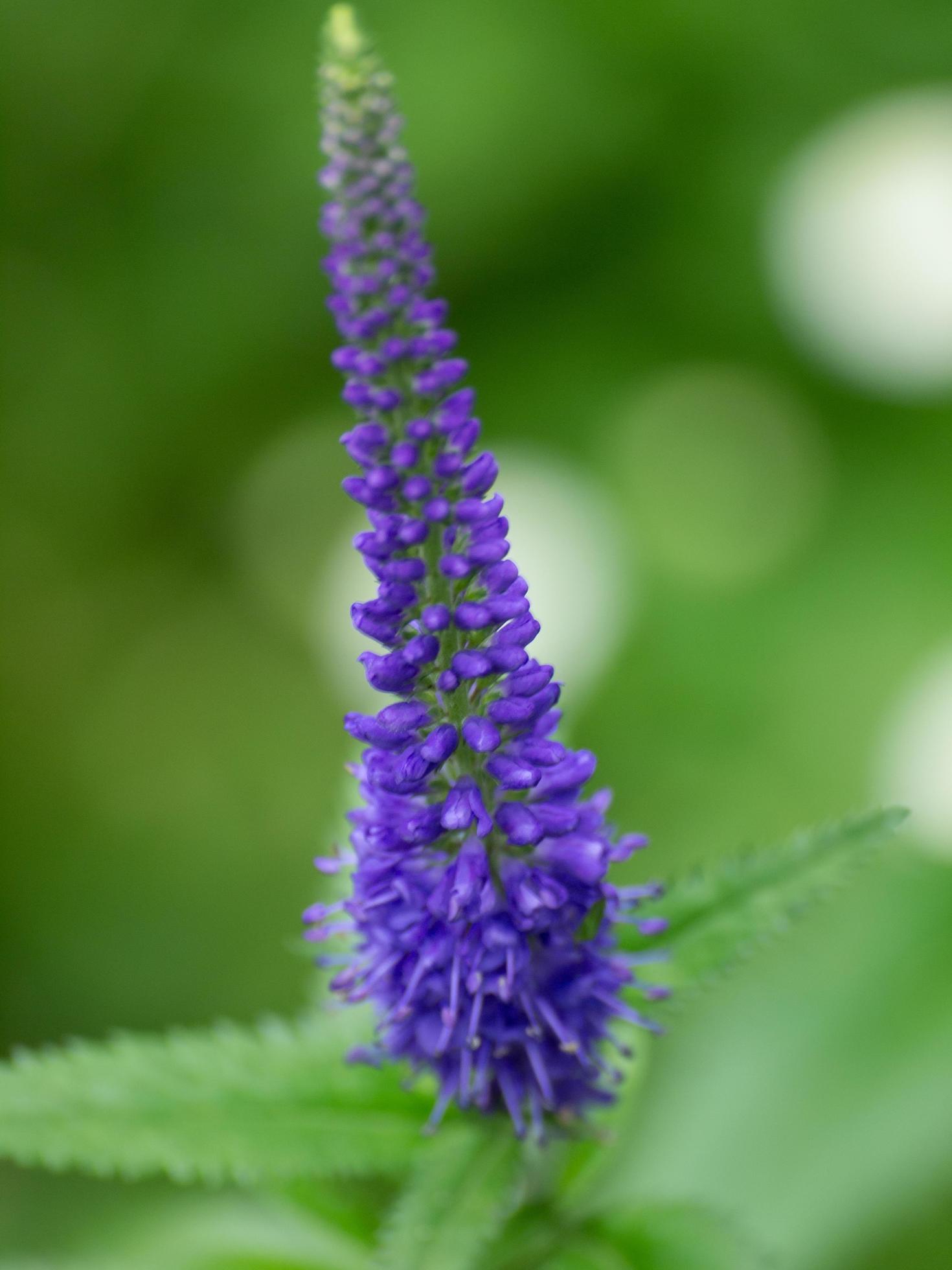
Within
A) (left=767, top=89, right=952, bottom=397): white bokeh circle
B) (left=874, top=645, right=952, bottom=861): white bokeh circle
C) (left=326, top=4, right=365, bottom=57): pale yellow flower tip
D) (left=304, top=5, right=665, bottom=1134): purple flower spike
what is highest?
(left=767, top=89, right=952, bottom=397): white bokeh circle

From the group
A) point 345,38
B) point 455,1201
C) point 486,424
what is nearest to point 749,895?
point 455,1201

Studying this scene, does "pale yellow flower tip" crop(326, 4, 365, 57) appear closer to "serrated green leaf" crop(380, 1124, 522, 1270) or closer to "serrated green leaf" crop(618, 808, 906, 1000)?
"serrated green leaf" crop(618, 808, 906, 1000)

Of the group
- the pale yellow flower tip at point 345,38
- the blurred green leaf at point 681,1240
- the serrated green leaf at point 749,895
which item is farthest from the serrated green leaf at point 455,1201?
the pale yellow flower tip at point 345,38

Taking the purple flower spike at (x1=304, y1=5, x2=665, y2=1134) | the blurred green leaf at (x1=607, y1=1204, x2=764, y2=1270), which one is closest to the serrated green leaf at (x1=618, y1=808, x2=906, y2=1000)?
the purple flower spike at (x1=304, y1=5, x2=665, y2=1134)

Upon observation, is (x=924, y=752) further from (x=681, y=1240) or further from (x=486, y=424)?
(x=681, y=1240)

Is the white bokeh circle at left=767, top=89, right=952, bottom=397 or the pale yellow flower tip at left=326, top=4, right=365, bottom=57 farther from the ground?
the white bokeh circle at left=767, top=89, right=952, bottom=397

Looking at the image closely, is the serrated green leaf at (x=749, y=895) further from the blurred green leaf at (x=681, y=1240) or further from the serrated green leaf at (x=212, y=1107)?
the serrated green leaf at (x=212, y=1107)
